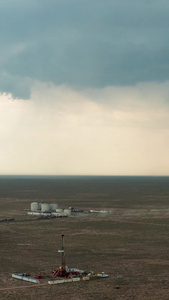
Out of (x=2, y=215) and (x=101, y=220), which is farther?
(x=2, y=215)

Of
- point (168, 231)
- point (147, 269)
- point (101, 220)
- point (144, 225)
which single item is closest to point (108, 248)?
point (147, 269)

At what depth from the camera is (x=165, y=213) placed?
3565 inches

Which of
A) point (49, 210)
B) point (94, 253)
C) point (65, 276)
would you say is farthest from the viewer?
point (49, 210)

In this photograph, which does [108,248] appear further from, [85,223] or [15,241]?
[85,223]

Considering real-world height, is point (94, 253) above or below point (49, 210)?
below

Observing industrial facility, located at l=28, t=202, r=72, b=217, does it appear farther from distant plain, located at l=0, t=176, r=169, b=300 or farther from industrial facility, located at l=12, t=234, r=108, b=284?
industrial facility, located at l=12, t=234, r=108, b=284

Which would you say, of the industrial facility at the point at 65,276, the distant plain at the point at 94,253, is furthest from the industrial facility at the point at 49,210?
the industrial facility at the point at 65,276

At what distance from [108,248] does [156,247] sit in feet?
17.8

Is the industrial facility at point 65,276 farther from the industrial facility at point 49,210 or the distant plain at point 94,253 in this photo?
the industrial facility at point 49,210

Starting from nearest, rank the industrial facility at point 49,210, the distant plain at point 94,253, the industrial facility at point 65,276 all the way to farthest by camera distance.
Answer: the distant plain at point 94,253, the industrial facility at point 65,276, the industrial facility at point 49,210

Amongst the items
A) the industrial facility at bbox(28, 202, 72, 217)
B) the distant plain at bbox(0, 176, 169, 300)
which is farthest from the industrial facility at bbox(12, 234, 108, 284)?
the industrial facility at bbox(28, 202, 72, 217)

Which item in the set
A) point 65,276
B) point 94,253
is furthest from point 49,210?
point 65,276

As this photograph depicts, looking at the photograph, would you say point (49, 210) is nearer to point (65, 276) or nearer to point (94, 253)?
point (94, 253)

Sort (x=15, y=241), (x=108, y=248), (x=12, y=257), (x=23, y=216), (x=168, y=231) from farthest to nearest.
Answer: (x=23, y=216) → (x=168, y=231) → (x=15, y=241) → (x=108, y=248) → (x=12, y=257)
